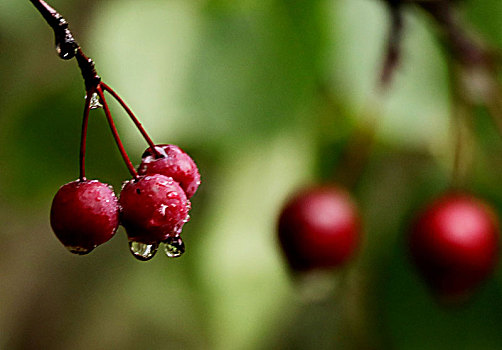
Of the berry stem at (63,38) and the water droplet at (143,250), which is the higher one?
the berry stem at (63,38)

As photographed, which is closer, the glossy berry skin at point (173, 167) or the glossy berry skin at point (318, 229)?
the glossy berry skin at point (173, 167)

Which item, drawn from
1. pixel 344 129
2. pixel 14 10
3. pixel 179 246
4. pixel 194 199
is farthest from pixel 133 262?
pixel 179 246

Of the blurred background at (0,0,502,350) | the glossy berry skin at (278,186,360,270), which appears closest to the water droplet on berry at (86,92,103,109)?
the blurred background at (0,0,502,350)

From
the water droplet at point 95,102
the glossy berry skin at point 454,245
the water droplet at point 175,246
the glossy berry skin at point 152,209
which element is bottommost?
the glossy berry skin at point 454,245

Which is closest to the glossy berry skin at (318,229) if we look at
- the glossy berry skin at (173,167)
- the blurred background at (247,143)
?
the blurred background at (247,143)

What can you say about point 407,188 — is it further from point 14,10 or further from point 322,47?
point 14,10

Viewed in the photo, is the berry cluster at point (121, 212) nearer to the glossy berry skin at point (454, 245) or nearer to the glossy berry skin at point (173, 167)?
the glossy berry skin at point (173, 167)

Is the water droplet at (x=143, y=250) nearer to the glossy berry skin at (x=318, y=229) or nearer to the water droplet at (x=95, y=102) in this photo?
the water droplet at (x=95, y=102)
